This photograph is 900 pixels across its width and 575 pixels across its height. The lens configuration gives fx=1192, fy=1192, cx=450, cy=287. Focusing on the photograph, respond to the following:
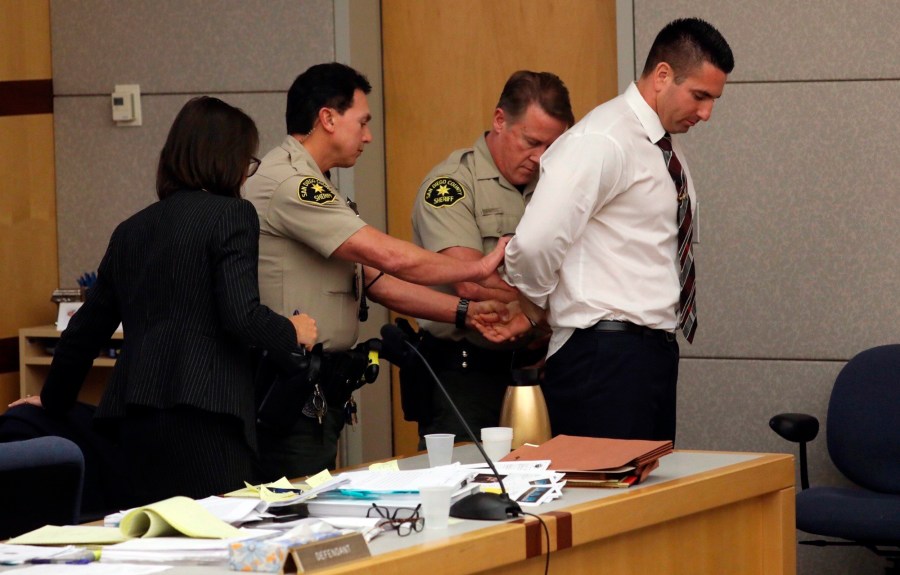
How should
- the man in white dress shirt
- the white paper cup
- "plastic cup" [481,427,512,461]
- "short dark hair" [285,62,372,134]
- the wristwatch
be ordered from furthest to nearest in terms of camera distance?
the wristwatch → "short dark hair" [285,62,372,134] → the man in white dress shirt → "plastic cup" [481,427,512,461] → the white paper cup

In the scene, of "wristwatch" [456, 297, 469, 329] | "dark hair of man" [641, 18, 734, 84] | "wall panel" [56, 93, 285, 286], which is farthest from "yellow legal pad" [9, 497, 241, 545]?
"wall panel" [56, 93, 285, 286]

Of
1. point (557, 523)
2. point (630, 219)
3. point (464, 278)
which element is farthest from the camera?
point (464, 278)

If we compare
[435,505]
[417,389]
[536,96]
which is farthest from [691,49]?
[435,505]

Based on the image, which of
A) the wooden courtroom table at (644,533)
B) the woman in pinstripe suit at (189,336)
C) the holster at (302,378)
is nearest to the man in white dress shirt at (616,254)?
the wooden courtroom table at (644,533)

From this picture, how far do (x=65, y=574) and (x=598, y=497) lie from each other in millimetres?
912

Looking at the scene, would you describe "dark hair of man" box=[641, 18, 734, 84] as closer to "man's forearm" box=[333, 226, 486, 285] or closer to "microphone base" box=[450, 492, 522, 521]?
"man's forearm" box=[333, 226, 486, 285]

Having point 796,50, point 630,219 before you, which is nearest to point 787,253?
point 796,50

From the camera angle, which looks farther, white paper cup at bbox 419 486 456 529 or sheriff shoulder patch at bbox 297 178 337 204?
sheriff shoulder patch at bbox 297 178 337 204

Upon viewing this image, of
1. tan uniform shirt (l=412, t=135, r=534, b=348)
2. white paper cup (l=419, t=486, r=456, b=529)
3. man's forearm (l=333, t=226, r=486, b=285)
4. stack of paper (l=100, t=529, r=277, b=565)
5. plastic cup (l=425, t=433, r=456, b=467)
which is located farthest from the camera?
tan uniform shirt (l=412, t=135, r=534, b=348)

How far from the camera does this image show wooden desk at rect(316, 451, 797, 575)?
1.74m

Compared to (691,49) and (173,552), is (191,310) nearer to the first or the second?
(173,552)

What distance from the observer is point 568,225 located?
279 centimetres

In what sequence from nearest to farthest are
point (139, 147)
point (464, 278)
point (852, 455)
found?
point (464, 278)
point (852, 455)
point (139, 147)

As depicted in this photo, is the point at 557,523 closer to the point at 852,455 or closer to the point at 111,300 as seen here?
the point at 111,300
